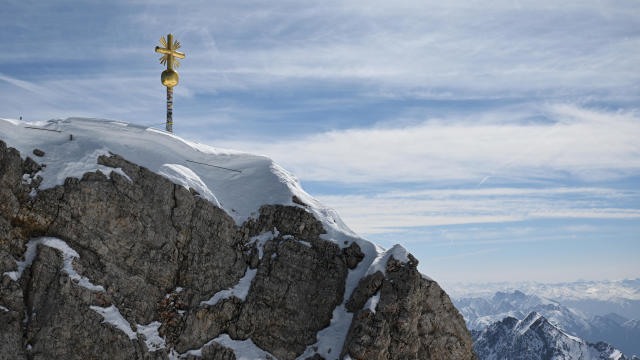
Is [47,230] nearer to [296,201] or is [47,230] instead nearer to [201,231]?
[201,231]

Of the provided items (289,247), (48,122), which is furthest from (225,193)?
(48,122)

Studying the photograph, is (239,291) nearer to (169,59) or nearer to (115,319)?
(115,319)

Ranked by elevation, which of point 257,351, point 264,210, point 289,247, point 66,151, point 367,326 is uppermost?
point 66,151

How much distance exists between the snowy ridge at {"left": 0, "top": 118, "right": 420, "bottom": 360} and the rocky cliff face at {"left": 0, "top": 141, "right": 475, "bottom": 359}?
0.35 metres

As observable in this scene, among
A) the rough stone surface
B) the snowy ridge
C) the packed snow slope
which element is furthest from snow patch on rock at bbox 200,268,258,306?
the rough stone surface

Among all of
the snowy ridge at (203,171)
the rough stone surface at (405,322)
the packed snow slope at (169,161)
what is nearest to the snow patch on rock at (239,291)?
the snowy ridge at (203,171)

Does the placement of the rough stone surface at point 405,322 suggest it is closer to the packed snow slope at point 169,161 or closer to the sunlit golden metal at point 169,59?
the packed snow slope at point 169,161

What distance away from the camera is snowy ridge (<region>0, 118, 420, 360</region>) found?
34.9 meters

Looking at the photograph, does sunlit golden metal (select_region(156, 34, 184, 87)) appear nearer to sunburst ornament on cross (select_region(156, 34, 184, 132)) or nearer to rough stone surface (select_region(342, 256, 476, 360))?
sunburst ornament on cross (select_region(156, 34, 184, 132))

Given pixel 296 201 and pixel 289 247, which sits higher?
pixel 296 201

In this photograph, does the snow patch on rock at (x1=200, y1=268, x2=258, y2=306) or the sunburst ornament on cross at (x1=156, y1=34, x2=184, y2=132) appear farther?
the sunburst ornament on cross at (x1=156, y1=34, x2=184, y2=132)

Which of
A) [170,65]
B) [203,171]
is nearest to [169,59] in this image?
[170,65]

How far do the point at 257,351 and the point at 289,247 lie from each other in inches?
295

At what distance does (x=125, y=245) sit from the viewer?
34.1 metres
